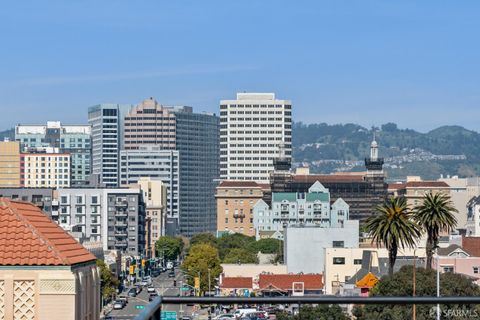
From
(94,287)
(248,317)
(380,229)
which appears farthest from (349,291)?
(248,317)

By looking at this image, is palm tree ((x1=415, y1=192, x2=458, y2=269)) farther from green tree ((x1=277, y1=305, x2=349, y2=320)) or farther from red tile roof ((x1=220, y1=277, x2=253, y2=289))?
green tree ((x1=277, y1=305, x2=349, y2=320))

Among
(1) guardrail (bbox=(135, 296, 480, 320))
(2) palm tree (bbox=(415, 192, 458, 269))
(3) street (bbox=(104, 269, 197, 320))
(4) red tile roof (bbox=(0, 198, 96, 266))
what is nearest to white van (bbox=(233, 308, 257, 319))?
(3) street (bbox=(104, 269, 197, 320))

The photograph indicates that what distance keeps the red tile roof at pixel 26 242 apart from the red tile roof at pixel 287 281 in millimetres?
116584

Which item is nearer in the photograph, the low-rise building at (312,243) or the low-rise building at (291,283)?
the low-rise building at (291,283)

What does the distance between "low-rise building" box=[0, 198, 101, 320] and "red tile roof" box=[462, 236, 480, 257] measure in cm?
11413

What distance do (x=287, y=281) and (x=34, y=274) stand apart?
12218cm

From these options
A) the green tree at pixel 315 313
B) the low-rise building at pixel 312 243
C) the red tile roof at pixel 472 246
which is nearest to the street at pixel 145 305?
the green tree at pixel 315 313

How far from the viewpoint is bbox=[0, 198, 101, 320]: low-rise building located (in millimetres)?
25672

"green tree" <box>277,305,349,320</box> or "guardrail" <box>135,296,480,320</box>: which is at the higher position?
"guardrail" <box>135,296,480,320</box>

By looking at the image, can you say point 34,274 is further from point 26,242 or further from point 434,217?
point 434,217

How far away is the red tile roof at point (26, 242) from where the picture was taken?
1023 inches

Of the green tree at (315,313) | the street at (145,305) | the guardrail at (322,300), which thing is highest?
the guardrail at (322,300)

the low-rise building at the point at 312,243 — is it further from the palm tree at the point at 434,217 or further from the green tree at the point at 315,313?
the green tree at the point at 315,313

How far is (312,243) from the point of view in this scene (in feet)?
552
